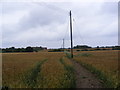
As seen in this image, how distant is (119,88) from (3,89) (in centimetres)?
520

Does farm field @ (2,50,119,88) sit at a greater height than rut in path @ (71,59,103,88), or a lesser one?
greater

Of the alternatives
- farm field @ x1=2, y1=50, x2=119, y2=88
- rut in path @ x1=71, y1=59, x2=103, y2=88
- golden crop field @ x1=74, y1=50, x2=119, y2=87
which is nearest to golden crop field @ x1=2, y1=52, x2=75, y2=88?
farm field @ x1=2, y1=50, x2=119, y2=88

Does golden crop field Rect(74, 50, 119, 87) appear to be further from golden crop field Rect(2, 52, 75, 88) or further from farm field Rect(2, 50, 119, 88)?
golden crop field Rect(2, 52, 75, 88)

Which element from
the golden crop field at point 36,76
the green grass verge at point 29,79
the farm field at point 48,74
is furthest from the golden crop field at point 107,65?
the green grass verge at point 29,79

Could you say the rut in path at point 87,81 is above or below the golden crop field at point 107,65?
below

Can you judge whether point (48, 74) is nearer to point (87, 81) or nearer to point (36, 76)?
point (36, 76)

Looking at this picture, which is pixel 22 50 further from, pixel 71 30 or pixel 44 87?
pixel 44 87

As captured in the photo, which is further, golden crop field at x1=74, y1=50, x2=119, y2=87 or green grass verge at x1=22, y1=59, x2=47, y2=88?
golden crop field at x1=74, y1=50, x2=119, y2=87

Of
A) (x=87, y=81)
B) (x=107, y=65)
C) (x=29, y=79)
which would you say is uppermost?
(x=107, y=65)

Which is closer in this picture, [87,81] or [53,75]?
[53,75]

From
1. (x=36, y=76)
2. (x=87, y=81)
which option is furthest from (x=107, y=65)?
(x=36, y=76)

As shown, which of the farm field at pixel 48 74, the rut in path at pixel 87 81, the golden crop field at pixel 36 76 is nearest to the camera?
the golden crop field at pixel 36 76

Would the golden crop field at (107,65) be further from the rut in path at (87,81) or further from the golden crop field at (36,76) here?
the golden crop field at (36,76)

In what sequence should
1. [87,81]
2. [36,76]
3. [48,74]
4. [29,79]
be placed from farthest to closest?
[36,76]
[48,74]
[87,81]
[29,79]
